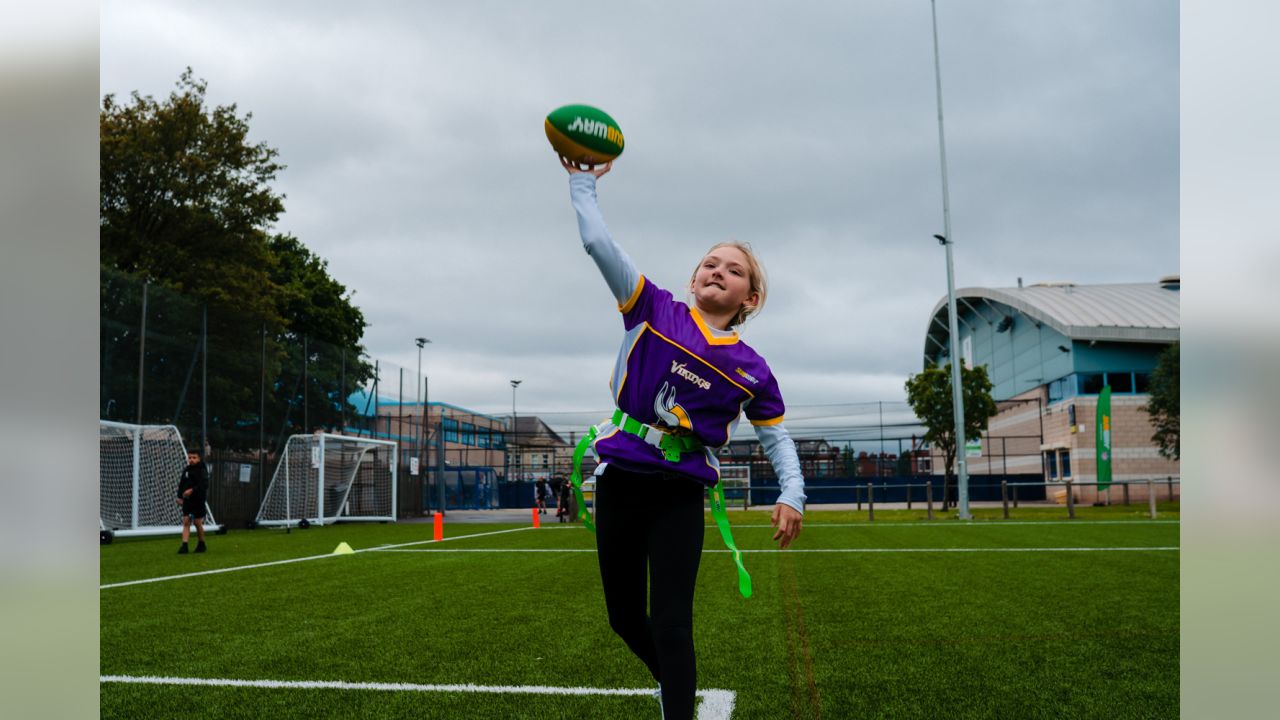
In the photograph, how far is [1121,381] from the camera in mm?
42750

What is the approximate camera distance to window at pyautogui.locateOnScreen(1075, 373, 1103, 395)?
4272cm

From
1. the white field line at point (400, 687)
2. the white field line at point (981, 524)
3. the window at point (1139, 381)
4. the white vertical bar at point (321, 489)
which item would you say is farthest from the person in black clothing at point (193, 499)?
the window at point (1139, 381)

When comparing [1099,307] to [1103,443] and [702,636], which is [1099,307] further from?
[702,636]

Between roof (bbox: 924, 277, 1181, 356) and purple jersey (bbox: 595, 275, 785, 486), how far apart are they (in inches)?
1612

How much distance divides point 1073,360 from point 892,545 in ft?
107

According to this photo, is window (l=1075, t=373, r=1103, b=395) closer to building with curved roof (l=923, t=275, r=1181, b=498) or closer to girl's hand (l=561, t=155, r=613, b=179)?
building with curved roof (l=923, t=275, r=1181, b=498)

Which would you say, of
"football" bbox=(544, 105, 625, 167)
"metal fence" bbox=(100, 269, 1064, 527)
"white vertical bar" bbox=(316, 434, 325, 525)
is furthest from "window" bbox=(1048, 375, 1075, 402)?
"football" bbox=(544, 105, 625, 167)

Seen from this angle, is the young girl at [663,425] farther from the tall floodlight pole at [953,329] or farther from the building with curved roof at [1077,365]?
the building with curved roof at [1077,365]

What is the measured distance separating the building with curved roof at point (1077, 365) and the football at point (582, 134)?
1368 inches

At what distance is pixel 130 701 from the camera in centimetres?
450

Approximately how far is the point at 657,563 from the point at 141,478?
17954 mm

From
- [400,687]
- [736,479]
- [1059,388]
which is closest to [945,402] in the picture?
[736,479]
